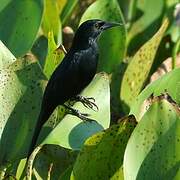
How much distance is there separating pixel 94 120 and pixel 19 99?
0.23 meters

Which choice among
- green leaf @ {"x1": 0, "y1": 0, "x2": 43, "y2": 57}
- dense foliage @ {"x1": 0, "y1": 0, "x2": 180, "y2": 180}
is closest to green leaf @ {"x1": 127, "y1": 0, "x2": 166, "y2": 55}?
dense foliage @ {"x1": 0, "y1": 0, "x2": 180, "y2": 180}

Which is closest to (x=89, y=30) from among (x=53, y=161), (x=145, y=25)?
(x=53, y=161)

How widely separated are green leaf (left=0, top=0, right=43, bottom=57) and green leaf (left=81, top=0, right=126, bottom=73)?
1.14 ft

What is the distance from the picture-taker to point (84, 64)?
242 centimetres

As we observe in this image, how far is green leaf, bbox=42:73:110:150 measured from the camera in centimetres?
205

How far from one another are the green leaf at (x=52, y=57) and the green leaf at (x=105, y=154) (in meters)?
0.50

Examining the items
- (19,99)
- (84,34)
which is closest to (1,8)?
(84,34)

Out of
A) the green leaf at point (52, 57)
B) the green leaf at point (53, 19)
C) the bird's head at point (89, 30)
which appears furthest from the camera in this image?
the green leaf at point (53, 19)

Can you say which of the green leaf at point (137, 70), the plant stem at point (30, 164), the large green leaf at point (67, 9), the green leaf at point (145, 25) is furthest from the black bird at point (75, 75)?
the green leaf at point (145, 25)

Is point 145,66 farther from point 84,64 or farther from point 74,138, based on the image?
point 74,138

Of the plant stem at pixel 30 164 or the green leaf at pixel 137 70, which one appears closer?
the plant stem at pixel 30 164

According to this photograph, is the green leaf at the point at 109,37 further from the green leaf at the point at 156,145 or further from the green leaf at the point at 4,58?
the green leaf at the point at 156,145

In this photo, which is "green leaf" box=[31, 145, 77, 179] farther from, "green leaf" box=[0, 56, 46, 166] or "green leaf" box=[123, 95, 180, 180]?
"green leaf" box=[123, 95, 180, 180]

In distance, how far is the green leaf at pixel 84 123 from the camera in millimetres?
2047
